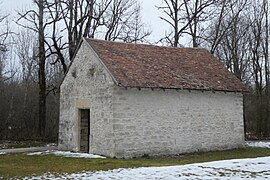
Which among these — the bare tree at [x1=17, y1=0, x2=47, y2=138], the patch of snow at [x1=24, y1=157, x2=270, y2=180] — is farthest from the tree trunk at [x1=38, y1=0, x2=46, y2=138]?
the patch of snow at [x1=24, y1=157, x2=270, y2=180]

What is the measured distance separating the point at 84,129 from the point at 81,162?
473 cm

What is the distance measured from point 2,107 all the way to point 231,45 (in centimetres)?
1933

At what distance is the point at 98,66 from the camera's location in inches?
746

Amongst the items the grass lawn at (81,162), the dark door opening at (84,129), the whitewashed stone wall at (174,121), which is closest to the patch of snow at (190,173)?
the grass lawn at (81,162)

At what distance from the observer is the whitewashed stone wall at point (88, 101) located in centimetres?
1812

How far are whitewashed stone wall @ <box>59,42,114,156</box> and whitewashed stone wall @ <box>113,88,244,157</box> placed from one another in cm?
63

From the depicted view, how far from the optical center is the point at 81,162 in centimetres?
1591

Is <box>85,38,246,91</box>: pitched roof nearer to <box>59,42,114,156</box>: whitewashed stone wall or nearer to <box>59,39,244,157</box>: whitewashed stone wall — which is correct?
<box>59,39,244,157</box>: whitewashed stone wall

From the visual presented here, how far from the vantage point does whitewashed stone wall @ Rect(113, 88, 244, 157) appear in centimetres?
1789

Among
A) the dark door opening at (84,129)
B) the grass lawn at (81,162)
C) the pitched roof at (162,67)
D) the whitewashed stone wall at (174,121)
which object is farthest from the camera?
the dark door opening at (84,129)

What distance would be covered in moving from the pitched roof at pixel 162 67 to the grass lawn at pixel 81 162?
3.26 meters

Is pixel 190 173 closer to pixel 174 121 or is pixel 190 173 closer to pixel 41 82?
pixel 174 121

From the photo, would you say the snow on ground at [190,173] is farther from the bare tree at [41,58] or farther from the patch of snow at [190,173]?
the bare tree at [41,58]

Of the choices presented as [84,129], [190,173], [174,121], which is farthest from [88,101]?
[190,173]
